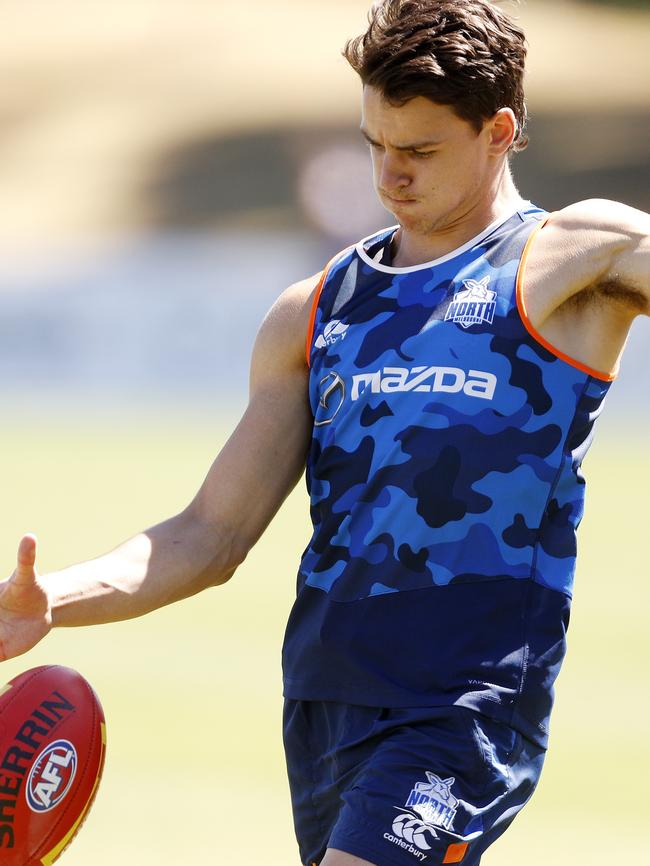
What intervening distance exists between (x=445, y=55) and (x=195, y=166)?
3052 cm

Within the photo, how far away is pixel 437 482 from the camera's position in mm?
2824

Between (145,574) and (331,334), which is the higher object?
(331,334)

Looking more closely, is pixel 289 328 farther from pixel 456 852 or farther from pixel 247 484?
pixel 456 852

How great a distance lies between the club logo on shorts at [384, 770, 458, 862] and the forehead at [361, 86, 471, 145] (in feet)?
4.08

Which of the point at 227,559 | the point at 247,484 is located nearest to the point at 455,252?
the point at 247,484

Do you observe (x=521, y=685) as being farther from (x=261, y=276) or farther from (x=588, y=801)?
(x=261, y=276)

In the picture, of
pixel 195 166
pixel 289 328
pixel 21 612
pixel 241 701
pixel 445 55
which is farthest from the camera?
pixel 195 166

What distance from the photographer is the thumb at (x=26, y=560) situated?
264 cm

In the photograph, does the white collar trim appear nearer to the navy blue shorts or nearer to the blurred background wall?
the navy blue shorts

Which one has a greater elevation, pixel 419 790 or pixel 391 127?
pixel 391 127

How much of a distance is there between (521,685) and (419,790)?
30cm

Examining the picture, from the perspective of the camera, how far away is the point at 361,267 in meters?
3.13

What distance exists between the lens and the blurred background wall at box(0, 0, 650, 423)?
2056 centimetres

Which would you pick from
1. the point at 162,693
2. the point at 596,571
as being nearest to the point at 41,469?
the point at 596,571
